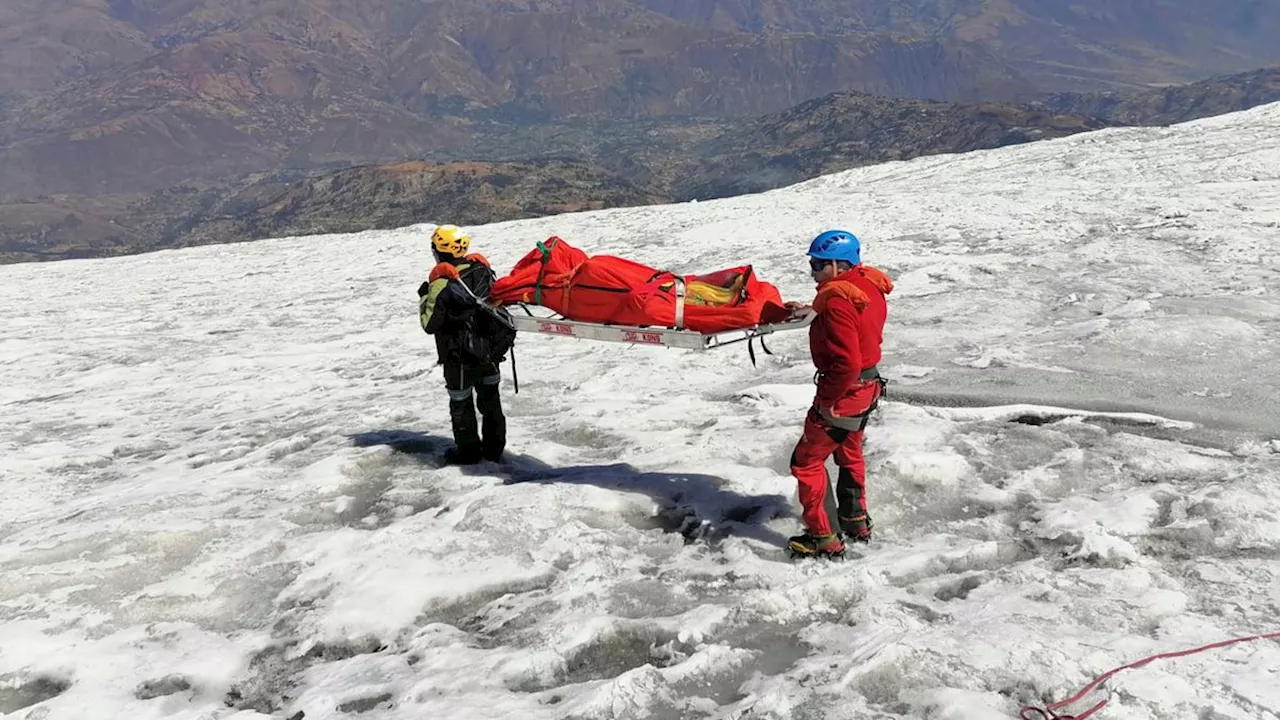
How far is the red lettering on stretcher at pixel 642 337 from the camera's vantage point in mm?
6512

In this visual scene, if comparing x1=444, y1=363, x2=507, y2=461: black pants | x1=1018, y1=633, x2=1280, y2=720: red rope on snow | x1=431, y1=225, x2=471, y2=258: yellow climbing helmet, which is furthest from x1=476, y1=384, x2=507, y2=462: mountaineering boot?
x1=1018, y1=633, x2=1280, y2=720: red rope on snow

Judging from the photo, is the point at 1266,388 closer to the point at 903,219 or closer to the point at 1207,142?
the point at 903,219

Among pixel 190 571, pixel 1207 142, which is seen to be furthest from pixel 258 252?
pixel 1207 142

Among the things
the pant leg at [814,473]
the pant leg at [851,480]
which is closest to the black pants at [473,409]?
the pant leg at [814,473]

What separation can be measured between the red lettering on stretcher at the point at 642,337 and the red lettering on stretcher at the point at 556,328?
62cm

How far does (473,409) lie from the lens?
7.79 metres

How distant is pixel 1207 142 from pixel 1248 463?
20.0 metres

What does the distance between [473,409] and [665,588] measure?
331cm

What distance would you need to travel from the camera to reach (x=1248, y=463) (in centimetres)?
637

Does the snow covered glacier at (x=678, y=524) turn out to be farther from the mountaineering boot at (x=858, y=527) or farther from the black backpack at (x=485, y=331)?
the black backpack at (x=485, y=331)

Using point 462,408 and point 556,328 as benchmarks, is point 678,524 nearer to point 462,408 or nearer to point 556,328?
point 556,328

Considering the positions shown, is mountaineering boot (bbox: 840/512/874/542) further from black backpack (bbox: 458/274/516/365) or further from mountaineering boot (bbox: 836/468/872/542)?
black backpack (bbox: 458/274/516/365)

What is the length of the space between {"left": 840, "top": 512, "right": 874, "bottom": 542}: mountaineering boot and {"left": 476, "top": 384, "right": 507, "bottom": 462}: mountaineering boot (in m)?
3.62

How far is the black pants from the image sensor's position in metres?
7.68
